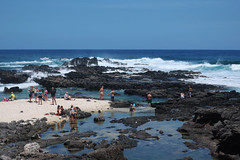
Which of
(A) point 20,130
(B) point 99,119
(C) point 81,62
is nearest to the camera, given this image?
A: (A) point 20,130

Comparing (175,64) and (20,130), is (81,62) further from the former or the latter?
(20,130)

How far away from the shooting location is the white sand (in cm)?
2142

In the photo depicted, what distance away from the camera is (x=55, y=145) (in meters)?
15.9

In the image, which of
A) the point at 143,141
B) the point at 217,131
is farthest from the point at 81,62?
the point at 217,131

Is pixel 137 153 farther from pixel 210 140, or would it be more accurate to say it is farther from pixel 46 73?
pixel 46 73

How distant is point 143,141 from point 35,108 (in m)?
10.7

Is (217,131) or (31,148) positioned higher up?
(217,131)

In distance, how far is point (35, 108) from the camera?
2389 centimetres

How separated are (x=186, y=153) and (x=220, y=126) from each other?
2.82 m

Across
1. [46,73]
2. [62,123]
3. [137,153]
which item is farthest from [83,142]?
[46,73]

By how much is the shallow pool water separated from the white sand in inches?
73.3

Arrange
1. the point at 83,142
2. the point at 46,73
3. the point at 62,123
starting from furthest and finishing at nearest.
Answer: the point at 46,73 → the point at 62,123 → the point at 83,142

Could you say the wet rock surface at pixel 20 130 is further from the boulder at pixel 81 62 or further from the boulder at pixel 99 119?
the boulder at pixel 81 62

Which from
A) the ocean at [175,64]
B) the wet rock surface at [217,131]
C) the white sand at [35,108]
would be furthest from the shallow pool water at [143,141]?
the ocean at [175,64]
